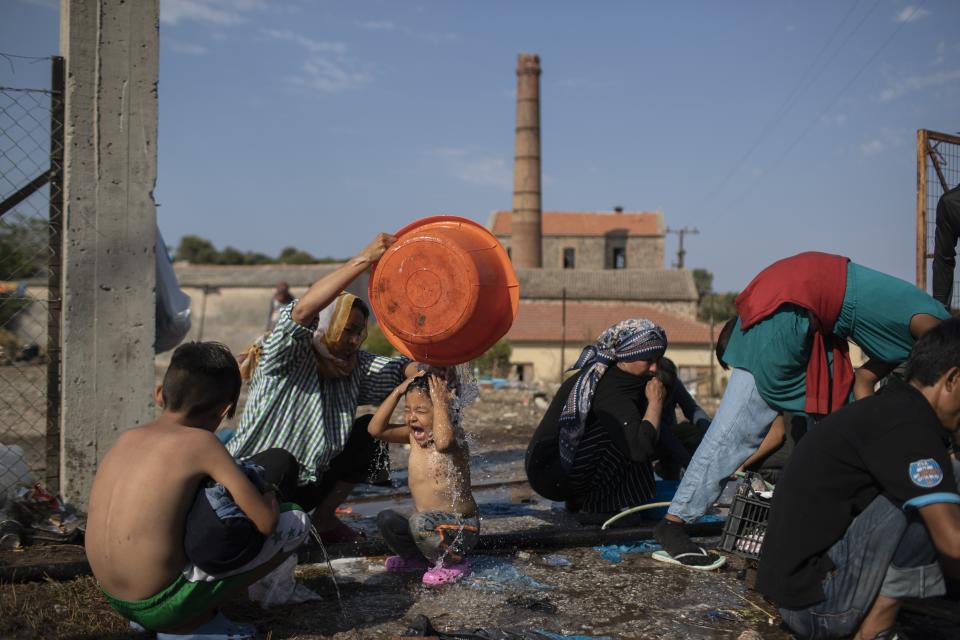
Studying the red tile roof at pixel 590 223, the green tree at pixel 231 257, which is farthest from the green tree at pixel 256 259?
the red tile roof at pixel 590 223

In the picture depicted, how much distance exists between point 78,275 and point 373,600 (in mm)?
2604

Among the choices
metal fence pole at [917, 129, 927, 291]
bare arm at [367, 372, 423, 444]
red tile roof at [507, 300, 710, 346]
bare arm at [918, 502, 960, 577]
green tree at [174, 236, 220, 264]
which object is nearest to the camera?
bare arm at [918, 502, 960, 577]

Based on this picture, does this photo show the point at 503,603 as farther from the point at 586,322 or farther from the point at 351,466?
the point at 586,322

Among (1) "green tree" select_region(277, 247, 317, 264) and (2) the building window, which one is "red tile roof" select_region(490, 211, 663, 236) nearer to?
(2) the building window

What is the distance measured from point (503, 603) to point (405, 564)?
0.65 metres

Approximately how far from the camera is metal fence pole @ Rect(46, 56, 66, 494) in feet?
15.0

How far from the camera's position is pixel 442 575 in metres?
3.60

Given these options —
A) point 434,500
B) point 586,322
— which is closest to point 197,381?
point 434,500

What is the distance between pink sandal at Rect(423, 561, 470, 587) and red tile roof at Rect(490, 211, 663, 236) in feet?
163

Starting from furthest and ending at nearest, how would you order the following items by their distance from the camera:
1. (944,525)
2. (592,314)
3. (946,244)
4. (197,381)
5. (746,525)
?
(592,314), (946,244), (746,525), (197,381), (944,525)

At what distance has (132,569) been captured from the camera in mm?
2574

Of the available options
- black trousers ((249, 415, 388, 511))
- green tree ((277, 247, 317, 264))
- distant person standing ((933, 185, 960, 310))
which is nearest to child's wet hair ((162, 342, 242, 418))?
black trousers ((249, 415, 388, 511))

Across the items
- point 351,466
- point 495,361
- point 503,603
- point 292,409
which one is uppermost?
point 292,409

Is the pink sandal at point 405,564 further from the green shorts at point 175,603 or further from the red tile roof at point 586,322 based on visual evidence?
the red tile roof at point 586,322
